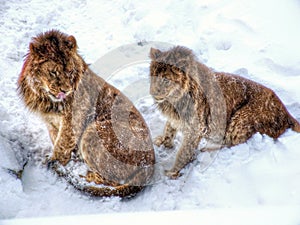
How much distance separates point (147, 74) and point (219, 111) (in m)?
1.79

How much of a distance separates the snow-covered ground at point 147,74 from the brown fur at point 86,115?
38 centimetres

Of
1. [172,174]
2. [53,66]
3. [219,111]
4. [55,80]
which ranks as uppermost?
[53,66]

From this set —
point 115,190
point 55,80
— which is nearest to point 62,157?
point 115,190

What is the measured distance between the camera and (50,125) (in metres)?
5.18

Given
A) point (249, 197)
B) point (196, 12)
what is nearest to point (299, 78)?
point (196, 12)

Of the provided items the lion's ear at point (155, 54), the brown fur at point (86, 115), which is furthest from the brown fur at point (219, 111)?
the brown fur at point (86, 115)

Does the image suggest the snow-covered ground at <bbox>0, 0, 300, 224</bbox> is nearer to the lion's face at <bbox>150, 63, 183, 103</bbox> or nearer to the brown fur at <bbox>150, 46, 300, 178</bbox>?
the brown fur at <bbox>150, 46, 300, 178</bbox>

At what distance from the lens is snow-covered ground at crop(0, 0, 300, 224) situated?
4840 mm

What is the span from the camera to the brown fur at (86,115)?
447 cm

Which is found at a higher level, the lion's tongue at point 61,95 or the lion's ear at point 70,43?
the lion's ear at point 70,43

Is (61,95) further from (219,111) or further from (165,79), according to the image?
(219,111)

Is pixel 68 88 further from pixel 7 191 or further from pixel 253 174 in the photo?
pixel 253 174

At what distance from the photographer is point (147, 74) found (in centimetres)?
677

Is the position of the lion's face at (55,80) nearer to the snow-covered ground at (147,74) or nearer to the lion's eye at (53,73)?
the lion's eye at (53,73)
